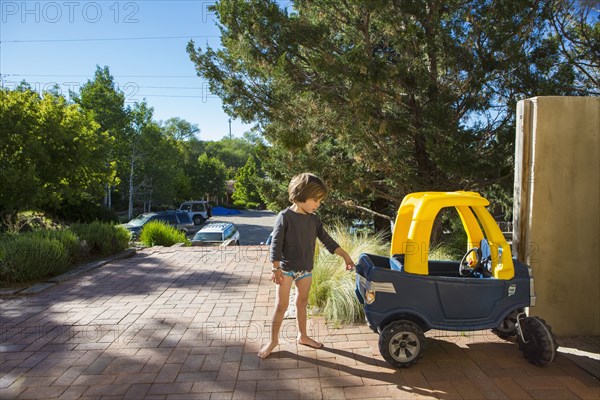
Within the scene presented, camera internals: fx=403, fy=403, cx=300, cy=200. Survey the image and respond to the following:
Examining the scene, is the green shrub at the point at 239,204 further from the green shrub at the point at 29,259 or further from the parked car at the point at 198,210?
the green shrub at the point at 29,259

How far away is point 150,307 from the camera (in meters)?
5.00

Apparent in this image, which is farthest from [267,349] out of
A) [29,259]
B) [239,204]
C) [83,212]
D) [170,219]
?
[239,204]

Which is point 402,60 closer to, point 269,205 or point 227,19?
point 227,19

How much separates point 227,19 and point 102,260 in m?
5.34

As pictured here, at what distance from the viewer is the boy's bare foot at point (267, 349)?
3445 mm

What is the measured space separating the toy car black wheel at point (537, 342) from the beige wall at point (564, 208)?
56 cm

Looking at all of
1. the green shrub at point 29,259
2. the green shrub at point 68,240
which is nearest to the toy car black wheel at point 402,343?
the green shrub at point 29,259

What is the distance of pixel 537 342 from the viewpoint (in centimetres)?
315

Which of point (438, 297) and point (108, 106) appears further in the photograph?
point (108, 106)

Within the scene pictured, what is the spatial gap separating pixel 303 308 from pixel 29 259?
5053 mm

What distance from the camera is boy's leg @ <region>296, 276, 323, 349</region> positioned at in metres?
3.50

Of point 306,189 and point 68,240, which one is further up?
point 306,189

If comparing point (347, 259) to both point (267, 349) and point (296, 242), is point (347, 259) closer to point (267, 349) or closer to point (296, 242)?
point (296, 242)

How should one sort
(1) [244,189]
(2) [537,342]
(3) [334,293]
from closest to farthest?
(2) [537,342], (3) [334,293], (1) [244,189]
